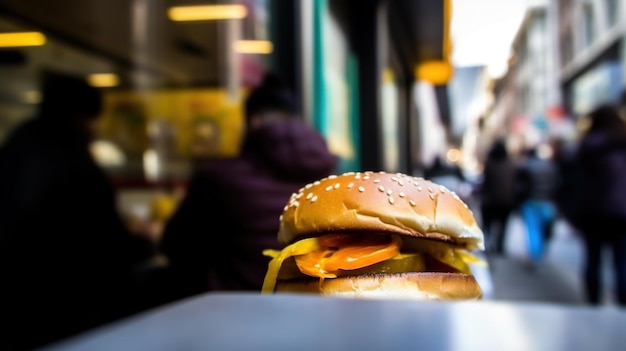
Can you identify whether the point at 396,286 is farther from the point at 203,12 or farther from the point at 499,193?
the point at 499,193

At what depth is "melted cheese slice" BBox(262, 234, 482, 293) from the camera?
762 mm

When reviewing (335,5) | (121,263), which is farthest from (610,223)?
(121,263)

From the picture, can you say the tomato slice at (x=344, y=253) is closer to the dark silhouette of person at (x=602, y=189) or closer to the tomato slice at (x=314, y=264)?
the tomato slice at (x=314, y=264)

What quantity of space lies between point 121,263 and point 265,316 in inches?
93.9

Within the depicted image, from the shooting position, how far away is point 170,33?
752 centimetres

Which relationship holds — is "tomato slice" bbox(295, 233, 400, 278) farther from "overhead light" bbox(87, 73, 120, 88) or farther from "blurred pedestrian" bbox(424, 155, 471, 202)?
"overhead light" bbox(87, 73, 120, 88)

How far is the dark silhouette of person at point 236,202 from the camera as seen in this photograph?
1254 mm

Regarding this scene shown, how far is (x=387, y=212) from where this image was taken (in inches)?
31.8

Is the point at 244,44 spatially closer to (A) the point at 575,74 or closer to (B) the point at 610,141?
(B) the point at 610,141

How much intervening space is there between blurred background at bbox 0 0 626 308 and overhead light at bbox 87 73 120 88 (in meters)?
0.02

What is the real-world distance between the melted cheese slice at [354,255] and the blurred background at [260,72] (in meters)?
0.37

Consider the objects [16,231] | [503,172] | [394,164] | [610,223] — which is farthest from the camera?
[503,172]

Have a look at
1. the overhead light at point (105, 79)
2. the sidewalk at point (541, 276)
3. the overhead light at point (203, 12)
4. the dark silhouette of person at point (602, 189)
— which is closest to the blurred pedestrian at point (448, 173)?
the sidewalk at point (541, 276)

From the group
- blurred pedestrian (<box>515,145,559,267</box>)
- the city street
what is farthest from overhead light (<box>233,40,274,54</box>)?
blurred pedestrian (<box>515,145,559,267</box>)
